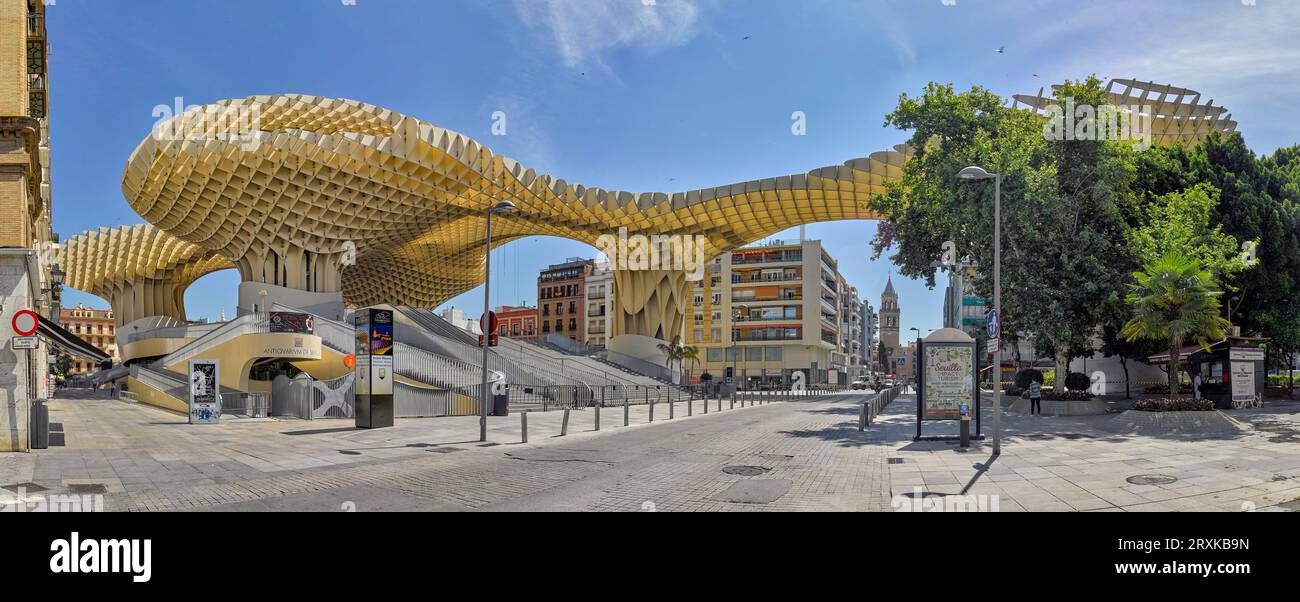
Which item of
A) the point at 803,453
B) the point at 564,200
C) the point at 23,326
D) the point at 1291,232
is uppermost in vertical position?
the point at 564,200

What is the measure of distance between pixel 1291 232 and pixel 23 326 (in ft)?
156

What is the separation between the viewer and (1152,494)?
35.7 feet

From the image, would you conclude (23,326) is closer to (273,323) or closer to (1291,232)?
(273,323)

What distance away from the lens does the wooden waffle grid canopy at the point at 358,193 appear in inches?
1905

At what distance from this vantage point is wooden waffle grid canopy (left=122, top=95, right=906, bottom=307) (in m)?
48.4

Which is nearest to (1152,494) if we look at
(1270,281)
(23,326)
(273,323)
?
(23,326)

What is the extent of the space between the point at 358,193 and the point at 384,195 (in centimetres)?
192

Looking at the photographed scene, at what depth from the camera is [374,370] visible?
2298 centimetres
